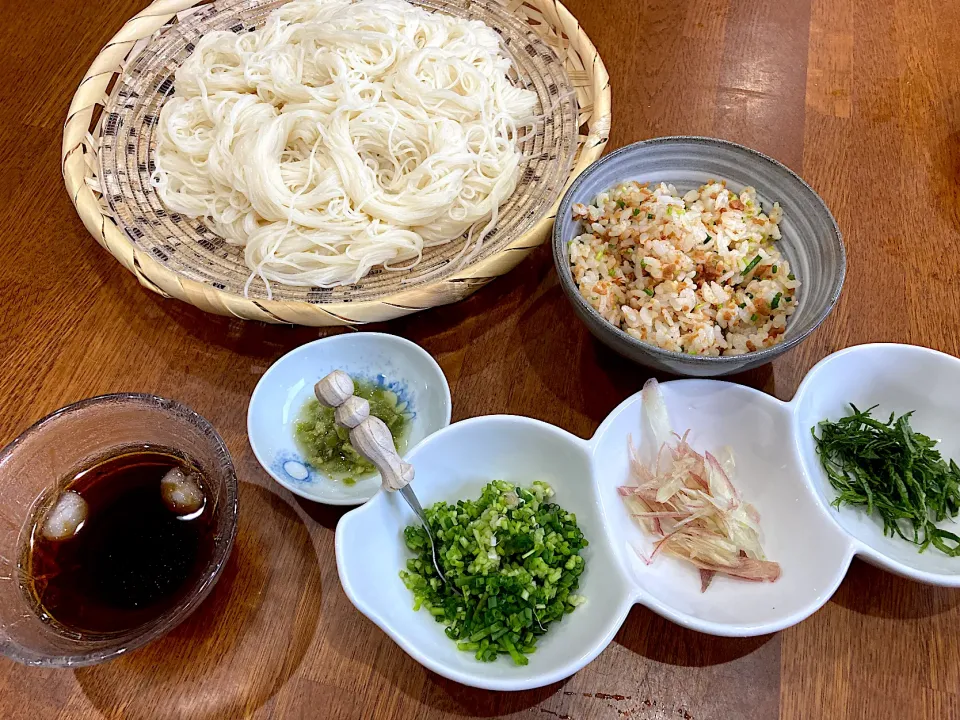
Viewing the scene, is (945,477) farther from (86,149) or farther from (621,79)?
(86,149)

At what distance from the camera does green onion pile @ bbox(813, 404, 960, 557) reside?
145 centimetres

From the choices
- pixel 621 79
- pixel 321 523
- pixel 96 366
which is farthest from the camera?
pixel 621 79

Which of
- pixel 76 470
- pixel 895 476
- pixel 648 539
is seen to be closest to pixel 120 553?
pixel 76 470

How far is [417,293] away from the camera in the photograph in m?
1.61

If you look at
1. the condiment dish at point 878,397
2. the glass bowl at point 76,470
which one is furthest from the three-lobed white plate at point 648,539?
the glass bowl at point 76,470

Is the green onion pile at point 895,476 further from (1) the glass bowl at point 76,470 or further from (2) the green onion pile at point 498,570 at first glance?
(1) the glass bowl at point 76,470

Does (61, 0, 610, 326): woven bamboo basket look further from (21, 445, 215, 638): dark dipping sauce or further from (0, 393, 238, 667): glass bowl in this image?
(21, 445, 215, 638): dark dipping sauce

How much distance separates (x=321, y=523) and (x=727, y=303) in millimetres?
1187

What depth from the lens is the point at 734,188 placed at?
1812mm

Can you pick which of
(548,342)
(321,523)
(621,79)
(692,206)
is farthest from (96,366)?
(621,79)

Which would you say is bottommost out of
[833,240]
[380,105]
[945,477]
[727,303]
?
[945,477]

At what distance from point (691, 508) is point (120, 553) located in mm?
1308

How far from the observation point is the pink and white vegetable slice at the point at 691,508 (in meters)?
1.42

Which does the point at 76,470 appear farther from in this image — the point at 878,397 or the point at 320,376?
the point at 878,397
